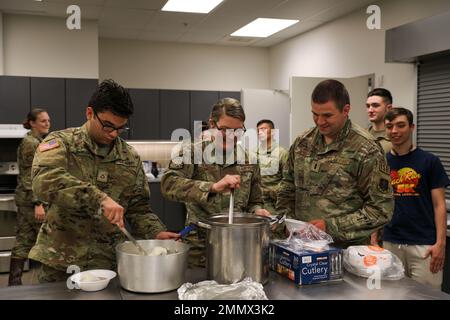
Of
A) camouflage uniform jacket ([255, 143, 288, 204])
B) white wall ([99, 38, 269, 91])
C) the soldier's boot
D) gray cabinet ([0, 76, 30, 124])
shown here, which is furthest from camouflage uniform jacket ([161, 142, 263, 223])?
white wall ([99, 38, 269, 91])

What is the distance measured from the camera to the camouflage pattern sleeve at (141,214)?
1892 mm

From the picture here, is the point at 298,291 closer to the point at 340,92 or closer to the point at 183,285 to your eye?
the point at 183,285

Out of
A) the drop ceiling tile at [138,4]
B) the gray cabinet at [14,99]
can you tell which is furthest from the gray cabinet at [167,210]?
the drop ceiling tile at [138,4]

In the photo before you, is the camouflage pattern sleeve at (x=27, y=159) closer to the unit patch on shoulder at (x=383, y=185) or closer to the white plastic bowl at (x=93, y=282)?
the white plastic bowl at (x=93, y=282)

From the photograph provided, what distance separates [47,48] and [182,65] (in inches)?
83.5

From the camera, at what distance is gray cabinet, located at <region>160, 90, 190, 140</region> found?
6.19 meters

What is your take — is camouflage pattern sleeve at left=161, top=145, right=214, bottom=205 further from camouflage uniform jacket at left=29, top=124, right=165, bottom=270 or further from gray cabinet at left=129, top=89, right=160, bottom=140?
gray cabinet at left=129, top=89, right=160, bottom=140

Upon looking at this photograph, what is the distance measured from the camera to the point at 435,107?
3.91m

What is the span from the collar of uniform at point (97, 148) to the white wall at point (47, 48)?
4008mm

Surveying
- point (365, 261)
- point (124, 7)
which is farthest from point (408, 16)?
point (365, 261)

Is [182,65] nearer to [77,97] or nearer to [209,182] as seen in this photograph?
[77,97]

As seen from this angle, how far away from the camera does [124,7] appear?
4875 millimetres

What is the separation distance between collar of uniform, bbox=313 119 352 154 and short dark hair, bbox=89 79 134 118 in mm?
879

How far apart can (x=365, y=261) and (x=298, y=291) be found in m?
0.32
